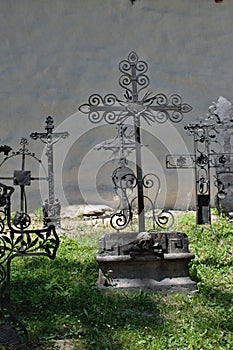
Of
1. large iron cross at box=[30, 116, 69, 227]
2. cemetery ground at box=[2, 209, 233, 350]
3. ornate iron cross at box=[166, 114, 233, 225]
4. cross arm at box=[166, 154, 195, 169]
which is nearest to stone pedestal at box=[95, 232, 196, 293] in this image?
cemetery ground at box=[2, 209, 233, 350]

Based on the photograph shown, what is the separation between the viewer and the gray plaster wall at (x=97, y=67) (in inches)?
284

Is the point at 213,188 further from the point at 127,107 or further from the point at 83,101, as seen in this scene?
the point at 127,107

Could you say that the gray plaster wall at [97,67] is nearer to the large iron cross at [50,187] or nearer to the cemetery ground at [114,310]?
the large iron cross at [50,187]

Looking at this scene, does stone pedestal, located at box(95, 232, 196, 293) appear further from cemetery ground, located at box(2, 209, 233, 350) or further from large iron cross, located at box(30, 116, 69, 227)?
large iron cross, located at box(30, 116, 69, 227)

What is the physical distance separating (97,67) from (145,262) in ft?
15.2

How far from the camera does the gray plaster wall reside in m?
7.22

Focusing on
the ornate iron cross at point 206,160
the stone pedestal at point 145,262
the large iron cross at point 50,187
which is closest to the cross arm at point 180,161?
the ornate iron cross at point 206,160

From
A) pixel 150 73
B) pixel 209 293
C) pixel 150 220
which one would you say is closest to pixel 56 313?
pixel 209 293

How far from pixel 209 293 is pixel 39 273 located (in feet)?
4.63

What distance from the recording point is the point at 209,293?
3.40 metres

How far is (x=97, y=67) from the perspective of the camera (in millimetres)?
7418

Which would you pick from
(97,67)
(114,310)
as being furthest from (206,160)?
(97,67)

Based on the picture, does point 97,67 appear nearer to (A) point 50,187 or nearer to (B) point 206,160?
(A) point 50,187

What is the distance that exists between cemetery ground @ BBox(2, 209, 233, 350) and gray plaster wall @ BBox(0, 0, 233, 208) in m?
3.04
